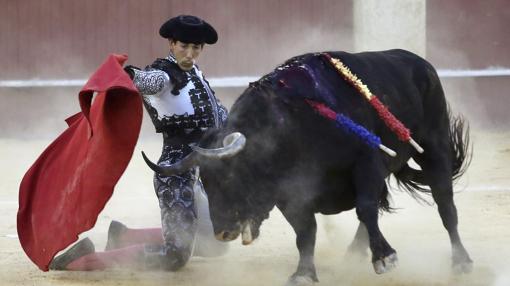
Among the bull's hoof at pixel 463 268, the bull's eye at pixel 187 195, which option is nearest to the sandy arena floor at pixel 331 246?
the bull's hoof at pixel 463 268

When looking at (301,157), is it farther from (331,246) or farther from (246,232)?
(331,246)

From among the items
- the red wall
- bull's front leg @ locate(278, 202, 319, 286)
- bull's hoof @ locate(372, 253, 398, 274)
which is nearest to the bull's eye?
bull's front leg @ locate(278, 202, 319, 286)

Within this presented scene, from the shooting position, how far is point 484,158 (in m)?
9.13

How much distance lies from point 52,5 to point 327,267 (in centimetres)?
573

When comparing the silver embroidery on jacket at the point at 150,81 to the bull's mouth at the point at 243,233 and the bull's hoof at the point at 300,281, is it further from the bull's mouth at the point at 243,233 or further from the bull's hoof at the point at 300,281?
the bull's hoof at the point at 300,281

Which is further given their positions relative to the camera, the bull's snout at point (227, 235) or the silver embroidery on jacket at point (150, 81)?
the silver embroidery on jacket at point (150, 81)

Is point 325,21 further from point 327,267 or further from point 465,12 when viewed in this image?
point 327,267

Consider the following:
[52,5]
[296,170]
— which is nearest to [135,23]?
[52,5]

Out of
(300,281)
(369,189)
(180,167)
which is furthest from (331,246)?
(180,167)

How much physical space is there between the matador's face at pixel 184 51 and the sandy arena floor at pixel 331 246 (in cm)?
98

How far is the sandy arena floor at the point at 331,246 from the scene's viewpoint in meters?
5.00

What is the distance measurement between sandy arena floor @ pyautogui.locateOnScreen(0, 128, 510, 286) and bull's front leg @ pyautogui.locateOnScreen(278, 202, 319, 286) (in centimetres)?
19

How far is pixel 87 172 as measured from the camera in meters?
4.93

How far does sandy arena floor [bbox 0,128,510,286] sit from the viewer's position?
16.4ft
